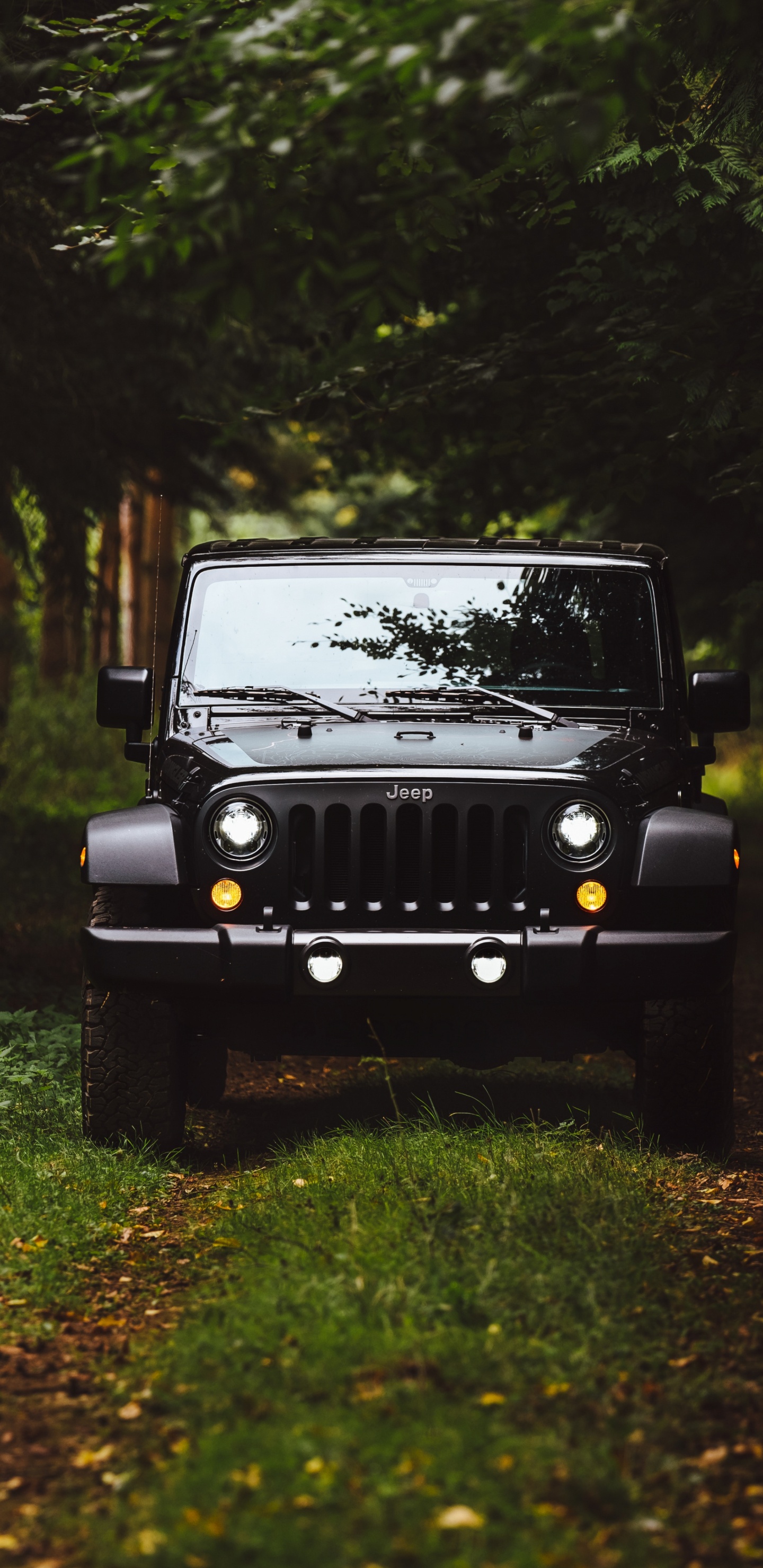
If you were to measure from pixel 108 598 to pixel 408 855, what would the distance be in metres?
8.44

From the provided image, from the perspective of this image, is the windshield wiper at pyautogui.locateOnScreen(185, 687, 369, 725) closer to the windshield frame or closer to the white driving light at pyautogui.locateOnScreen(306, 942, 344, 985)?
the windshield frame

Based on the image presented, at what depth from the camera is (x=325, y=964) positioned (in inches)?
202

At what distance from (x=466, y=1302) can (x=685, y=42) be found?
15.0 feet

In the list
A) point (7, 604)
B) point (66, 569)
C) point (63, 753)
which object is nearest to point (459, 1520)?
point (66, 569)

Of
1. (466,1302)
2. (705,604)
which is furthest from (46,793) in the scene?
(466,1302)

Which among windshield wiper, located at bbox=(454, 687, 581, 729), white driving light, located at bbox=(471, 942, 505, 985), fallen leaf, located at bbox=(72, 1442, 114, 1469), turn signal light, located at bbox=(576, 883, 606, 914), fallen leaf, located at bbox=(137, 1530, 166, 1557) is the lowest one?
fallen leaf, located at bbox=(72, 1442, 114, 1469)

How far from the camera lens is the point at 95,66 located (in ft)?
21.0

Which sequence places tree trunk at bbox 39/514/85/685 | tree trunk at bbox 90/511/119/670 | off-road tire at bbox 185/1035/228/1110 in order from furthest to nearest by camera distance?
tree trunk at bbox 90/511/119/670 → tree trunk at bbox 39/514/85/685 → off-road tire at bbox 185/1035/228/1110

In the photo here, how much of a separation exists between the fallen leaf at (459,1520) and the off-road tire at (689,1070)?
2.63 m

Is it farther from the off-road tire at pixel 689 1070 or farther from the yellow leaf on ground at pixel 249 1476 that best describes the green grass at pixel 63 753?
the yellow leaf on ground at pixel 249 1476

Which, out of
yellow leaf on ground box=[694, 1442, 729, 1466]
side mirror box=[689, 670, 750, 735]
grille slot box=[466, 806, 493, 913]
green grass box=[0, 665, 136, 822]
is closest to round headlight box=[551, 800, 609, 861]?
grille slot box=[466, 806, 493, 913]

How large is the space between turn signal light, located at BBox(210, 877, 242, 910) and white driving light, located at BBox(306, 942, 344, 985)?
0.33 metres

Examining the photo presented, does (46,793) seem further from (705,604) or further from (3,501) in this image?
(705,604)

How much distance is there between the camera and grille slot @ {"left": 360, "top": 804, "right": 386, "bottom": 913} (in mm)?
5242
